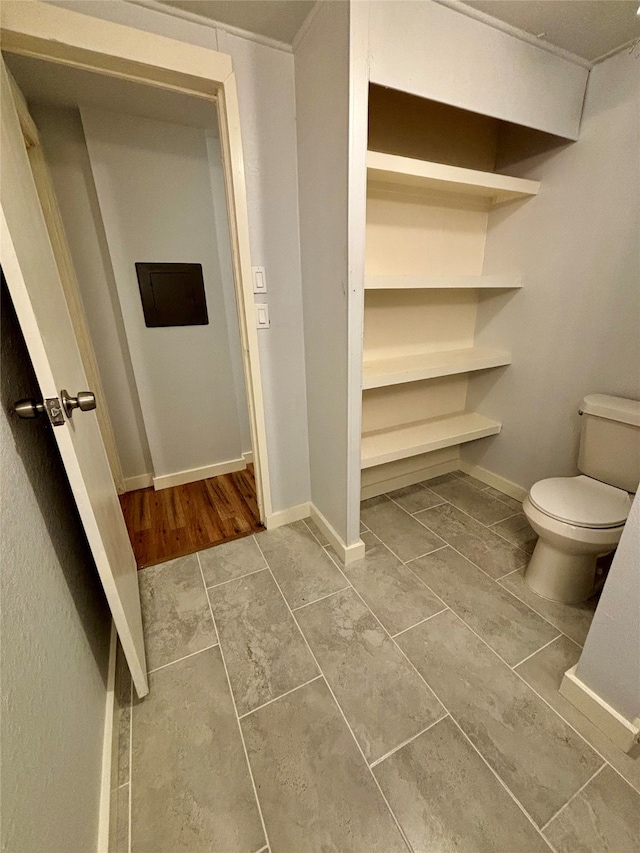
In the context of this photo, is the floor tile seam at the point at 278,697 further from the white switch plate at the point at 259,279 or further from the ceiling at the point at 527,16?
the ceiling at the point at 527,16

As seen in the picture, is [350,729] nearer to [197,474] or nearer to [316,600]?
[316,600]

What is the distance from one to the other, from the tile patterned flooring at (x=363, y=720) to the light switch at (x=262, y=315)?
119cm

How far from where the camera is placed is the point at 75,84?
151 cm

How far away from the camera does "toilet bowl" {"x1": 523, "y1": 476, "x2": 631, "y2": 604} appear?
53.2 inches

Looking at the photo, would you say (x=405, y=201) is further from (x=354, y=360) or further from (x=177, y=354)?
(x=177, y=354)

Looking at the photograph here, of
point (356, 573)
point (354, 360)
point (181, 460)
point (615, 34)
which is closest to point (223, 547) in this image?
point (356, 573)

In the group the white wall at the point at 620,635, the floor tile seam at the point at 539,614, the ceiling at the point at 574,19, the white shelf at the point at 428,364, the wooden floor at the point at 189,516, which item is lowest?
the wooden floor at the point at 189,516

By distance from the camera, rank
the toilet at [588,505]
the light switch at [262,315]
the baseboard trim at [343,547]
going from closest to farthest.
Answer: the toilet at [588,505] < the light switch at [262,315] < the baseboard trim at [343,547]

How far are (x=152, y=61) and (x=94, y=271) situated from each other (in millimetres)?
1227

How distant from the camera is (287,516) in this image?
2.06m

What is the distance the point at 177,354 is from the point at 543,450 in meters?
2.36

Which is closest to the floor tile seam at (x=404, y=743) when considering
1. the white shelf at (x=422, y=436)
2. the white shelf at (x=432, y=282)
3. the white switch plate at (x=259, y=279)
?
the white shelf at (x=422, y=436)

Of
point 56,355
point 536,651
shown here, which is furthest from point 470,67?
point 536,651

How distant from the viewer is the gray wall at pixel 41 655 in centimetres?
57
